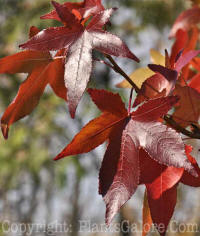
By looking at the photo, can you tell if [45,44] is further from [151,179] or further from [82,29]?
[151,179]

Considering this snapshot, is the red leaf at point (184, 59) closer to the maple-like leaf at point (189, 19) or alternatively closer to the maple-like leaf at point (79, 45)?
the maple-like leaf at point (79, 45)

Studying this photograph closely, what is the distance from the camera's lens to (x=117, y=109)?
14.1 inches

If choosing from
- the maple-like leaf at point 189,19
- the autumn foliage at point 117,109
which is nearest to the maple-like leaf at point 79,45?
the autumn foliage at point 117,109

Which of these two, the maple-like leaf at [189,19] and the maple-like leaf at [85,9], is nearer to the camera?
the maple-like leaf at [85,9]

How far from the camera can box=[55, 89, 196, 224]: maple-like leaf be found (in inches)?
12.3

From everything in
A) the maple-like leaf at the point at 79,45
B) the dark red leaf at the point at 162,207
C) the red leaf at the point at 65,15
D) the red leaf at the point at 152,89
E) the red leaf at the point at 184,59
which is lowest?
the dark red leaf at the point at 162,207

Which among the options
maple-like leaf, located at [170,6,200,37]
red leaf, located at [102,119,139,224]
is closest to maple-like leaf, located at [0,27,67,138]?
red leaf, located at [102,119,139,224]

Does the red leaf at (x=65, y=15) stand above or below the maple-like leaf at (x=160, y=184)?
above

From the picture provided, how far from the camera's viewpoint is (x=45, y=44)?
0.34m

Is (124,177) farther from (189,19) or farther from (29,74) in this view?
(189,19)

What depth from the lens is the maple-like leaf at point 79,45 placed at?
310 mm

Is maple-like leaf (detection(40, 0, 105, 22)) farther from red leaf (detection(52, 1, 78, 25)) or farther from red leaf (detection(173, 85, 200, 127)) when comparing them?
red leaf (detection(173, 85, 200, 127))

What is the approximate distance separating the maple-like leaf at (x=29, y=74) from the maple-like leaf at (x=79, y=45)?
0.04m

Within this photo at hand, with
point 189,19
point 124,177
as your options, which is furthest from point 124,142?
point 189,19
